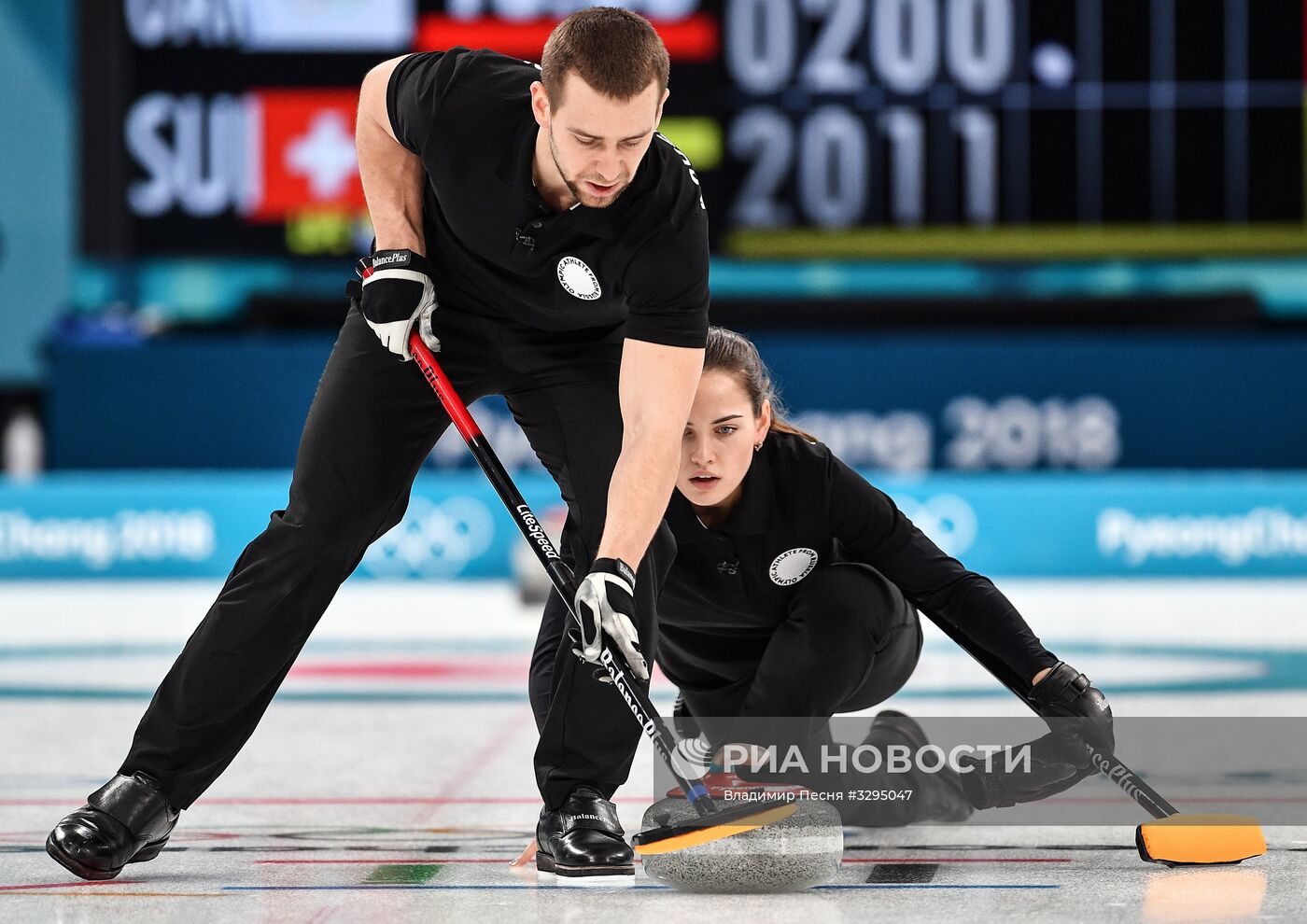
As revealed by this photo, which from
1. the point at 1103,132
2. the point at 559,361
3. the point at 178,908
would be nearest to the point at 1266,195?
the point at 1103,132

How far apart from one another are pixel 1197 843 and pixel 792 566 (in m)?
0.77

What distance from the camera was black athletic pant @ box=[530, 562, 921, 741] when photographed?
2.73 meters

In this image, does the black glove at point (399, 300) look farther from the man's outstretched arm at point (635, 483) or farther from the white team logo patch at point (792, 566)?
the white team logo patch at point (792, 566)

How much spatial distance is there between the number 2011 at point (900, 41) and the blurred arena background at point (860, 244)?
13 millimetres

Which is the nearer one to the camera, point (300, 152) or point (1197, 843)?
point (1197, 843)

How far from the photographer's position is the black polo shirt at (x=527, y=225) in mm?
2471

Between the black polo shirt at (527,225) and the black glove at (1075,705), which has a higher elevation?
the black polo shirt at (527,225)

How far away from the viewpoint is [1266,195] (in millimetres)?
8469

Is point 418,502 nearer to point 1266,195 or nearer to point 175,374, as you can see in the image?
point 175,374

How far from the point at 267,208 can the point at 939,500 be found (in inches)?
148

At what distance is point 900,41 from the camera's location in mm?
8375

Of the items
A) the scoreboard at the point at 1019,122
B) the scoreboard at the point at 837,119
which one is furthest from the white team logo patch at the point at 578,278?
the scoreboard at the point at 1019,122

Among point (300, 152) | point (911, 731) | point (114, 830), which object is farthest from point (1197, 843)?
point (300, 152)

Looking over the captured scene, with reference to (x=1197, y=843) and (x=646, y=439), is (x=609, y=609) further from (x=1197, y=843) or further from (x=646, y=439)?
(x=1197, y=843)
